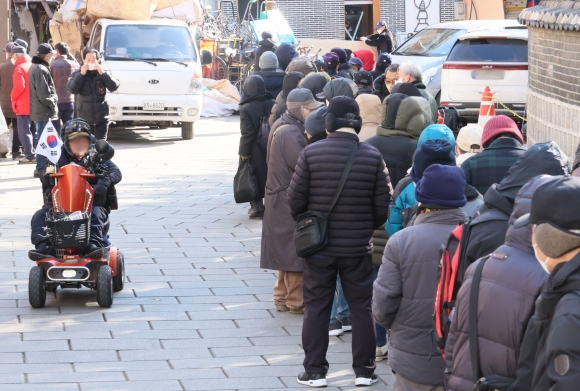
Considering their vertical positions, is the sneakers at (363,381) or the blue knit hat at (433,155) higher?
the blue knit hat at (433,155)

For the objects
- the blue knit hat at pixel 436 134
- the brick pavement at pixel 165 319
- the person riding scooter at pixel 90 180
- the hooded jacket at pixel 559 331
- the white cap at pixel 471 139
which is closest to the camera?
the hooded jacket at pixel 559 331

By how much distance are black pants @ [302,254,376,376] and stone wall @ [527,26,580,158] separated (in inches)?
116

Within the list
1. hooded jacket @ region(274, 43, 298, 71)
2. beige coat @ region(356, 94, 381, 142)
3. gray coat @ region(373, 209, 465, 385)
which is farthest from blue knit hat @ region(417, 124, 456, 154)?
hooded jacket @ region(274, 43, 298, 71)

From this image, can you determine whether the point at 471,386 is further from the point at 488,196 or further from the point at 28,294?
the point at 28,294

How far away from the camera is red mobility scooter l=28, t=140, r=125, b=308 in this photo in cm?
730

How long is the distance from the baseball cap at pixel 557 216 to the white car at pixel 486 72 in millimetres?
11796

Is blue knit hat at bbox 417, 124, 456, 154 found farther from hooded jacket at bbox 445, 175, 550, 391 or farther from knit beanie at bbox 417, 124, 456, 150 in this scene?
hooded jacket at bbox 445, 175, 550, 391

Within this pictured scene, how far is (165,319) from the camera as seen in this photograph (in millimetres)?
7262

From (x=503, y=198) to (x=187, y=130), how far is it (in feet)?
46.2

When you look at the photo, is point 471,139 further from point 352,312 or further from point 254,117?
point 254,117

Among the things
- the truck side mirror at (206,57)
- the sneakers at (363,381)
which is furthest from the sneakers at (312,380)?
the truck side mirror at (206,57)

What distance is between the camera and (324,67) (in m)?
11.8

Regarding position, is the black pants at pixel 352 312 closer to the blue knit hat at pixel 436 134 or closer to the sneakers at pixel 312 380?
the sneakers at pixel 312 380

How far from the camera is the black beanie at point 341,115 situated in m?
5.86
